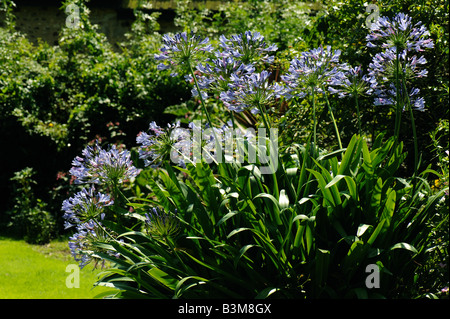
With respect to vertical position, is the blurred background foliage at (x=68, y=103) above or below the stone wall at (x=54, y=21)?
below

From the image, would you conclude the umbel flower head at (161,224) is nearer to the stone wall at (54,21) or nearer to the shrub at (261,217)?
the shrub at (261,217)

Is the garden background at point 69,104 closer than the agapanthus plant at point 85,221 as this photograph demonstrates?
No

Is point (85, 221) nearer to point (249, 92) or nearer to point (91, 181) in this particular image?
point (91, 181)

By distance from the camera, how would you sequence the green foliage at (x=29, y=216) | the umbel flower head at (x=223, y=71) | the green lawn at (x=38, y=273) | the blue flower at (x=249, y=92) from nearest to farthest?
the blue flower at (x=249, y=92) < the umbel flower head at (x=223, y=71) < the green lawn at (x=38, y=273) < the green foliage at (x=29, y=216)

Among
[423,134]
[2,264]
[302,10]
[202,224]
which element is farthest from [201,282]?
[302,10]

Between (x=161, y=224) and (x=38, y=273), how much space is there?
336 centimetres

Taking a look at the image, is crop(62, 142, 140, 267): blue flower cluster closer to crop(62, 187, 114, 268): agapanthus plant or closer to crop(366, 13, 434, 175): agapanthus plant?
crop(62, 187, 114, 268): agapanthus plant

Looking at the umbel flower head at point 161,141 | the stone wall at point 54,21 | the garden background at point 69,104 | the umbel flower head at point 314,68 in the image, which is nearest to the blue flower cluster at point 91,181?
the umbel flower head at point 161,141

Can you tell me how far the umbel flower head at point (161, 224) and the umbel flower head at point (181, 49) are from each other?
31.4 inches

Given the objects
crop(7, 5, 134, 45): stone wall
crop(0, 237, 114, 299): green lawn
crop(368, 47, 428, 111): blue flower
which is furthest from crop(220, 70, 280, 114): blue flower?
crop(7, 5, 134, 45): stone wall

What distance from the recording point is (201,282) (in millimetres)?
2529

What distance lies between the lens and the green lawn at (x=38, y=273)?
4805 mm

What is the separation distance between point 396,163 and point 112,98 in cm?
569

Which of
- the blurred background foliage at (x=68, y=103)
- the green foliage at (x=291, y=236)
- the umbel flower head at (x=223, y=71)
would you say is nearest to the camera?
the green foliage at (x=291, y=236)
